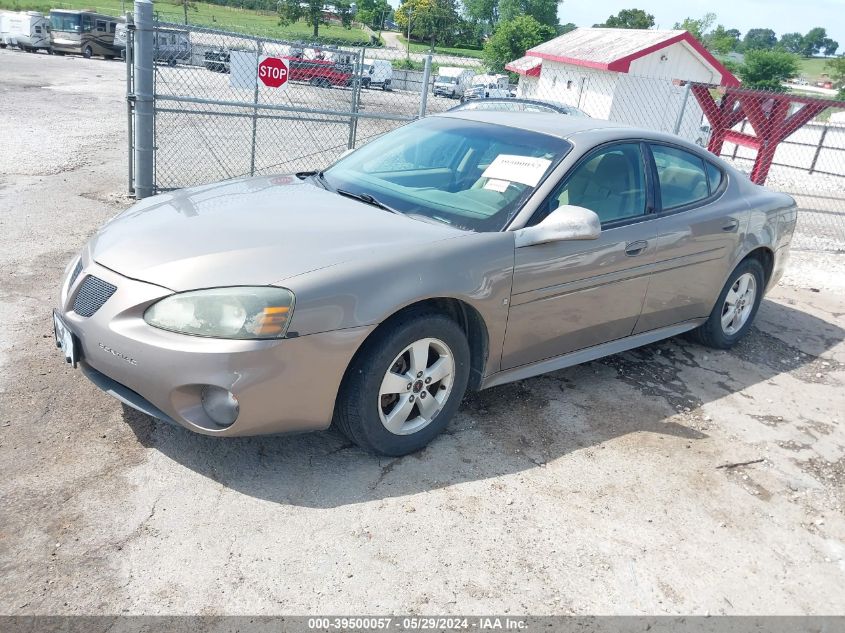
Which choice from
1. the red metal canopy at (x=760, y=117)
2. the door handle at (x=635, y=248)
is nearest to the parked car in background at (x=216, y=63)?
the door handle at (x=635, y=248)

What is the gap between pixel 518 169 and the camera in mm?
3928

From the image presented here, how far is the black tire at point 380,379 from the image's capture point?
10.5 ft

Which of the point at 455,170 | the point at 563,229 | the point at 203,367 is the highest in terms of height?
the point at 455,170

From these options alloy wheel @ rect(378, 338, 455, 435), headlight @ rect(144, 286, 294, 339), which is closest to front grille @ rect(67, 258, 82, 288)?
headlight @ rect(144, 286, 294, 339)

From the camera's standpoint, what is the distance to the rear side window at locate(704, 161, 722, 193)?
4914 mm

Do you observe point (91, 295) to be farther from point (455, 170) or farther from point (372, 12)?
point (372, 12)

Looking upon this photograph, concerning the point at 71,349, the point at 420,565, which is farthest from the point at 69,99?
the point at 420,565

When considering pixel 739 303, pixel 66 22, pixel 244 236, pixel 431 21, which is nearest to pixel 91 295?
pixel 244 236

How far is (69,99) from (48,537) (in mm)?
16710

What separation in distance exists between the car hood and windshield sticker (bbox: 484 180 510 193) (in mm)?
450

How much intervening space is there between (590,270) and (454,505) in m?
1.55

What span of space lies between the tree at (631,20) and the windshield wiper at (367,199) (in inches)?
4119

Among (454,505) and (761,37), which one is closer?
(454,505)

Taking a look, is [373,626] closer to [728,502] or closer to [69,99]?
[728,502]
